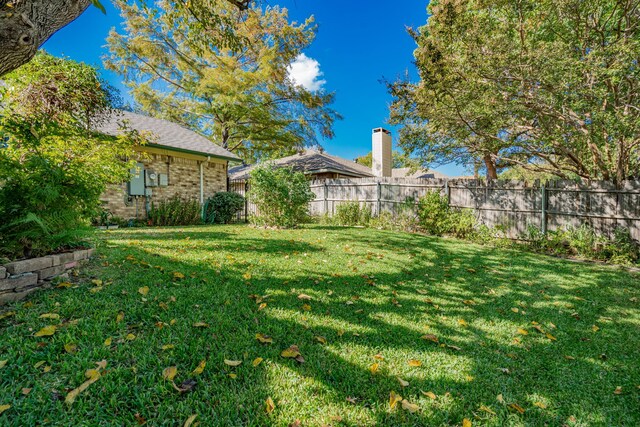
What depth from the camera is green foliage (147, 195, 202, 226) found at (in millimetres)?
9852

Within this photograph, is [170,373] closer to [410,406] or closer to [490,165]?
[410,406]

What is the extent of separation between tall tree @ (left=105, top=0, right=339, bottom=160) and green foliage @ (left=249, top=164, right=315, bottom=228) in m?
9.45

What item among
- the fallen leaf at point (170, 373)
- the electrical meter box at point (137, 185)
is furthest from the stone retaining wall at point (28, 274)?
the electrical meter box at point (137, 185)

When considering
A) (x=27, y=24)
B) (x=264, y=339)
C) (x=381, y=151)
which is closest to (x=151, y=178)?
(x=27, y=24)

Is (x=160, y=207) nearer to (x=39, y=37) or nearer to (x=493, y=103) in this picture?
(x=39, y=37)

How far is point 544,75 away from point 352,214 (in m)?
6.67

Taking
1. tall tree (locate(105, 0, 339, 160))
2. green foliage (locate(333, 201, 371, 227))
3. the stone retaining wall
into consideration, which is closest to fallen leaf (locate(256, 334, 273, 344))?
the stone retaining wall

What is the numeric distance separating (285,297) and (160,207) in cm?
868

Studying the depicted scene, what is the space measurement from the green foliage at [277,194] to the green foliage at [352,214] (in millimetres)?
2461

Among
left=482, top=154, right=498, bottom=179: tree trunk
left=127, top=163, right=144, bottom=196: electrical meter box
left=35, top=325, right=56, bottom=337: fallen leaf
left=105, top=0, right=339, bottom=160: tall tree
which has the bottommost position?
left=35, top=325, right=56, bottom=337: fallen leaf

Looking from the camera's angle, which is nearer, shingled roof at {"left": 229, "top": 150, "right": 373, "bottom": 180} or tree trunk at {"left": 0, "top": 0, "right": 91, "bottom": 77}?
tree trunk at {"left": 0, "top": 0, "right": 91, "bottom": 77}

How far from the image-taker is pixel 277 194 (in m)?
8.45

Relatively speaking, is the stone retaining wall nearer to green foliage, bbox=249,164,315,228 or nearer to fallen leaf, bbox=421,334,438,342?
fallen leaf, bbox=421,334,438,342

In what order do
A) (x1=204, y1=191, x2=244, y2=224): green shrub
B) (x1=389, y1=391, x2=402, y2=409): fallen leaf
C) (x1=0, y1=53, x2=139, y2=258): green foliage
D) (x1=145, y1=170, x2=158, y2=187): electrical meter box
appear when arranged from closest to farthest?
(x1=389, y1=391, x2=402, y2=409): fallen leaf < (x1=0, y1=53, x2=139, y2=258): green foliage < (x1=145, y1=170, x2=158, y2=187): electrical meter box < (x1=204, y1=191, x2=244, y2=224): green shrub
